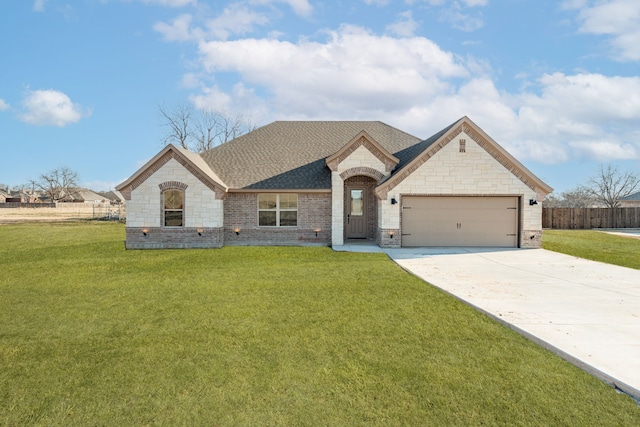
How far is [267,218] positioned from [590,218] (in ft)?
95.5

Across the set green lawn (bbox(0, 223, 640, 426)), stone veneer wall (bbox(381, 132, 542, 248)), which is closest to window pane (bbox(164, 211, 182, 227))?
Answer: green lawn (bbox(0, 223, 640, 426))

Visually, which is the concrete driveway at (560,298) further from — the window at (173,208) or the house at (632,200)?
the house at (632,200)

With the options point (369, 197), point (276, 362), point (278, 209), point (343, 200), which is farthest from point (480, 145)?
point (276, 362)

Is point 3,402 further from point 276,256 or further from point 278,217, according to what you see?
point 278,217

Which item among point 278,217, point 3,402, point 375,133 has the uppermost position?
point 375,133

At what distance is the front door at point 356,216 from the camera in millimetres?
18922

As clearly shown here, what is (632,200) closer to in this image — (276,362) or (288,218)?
(288,218)

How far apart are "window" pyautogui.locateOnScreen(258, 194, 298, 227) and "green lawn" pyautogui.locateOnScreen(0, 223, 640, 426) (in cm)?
901

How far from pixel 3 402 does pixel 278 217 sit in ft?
46.6

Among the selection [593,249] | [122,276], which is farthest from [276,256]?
[593,249]

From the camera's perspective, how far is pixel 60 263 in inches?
505

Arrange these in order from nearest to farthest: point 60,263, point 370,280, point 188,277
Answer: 1. point 370,280
2. point 188,277
3. point 60,263

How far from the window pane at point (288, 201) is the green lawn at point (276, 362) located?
9213 millimetres

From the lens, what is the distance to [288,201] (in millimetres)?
18000
